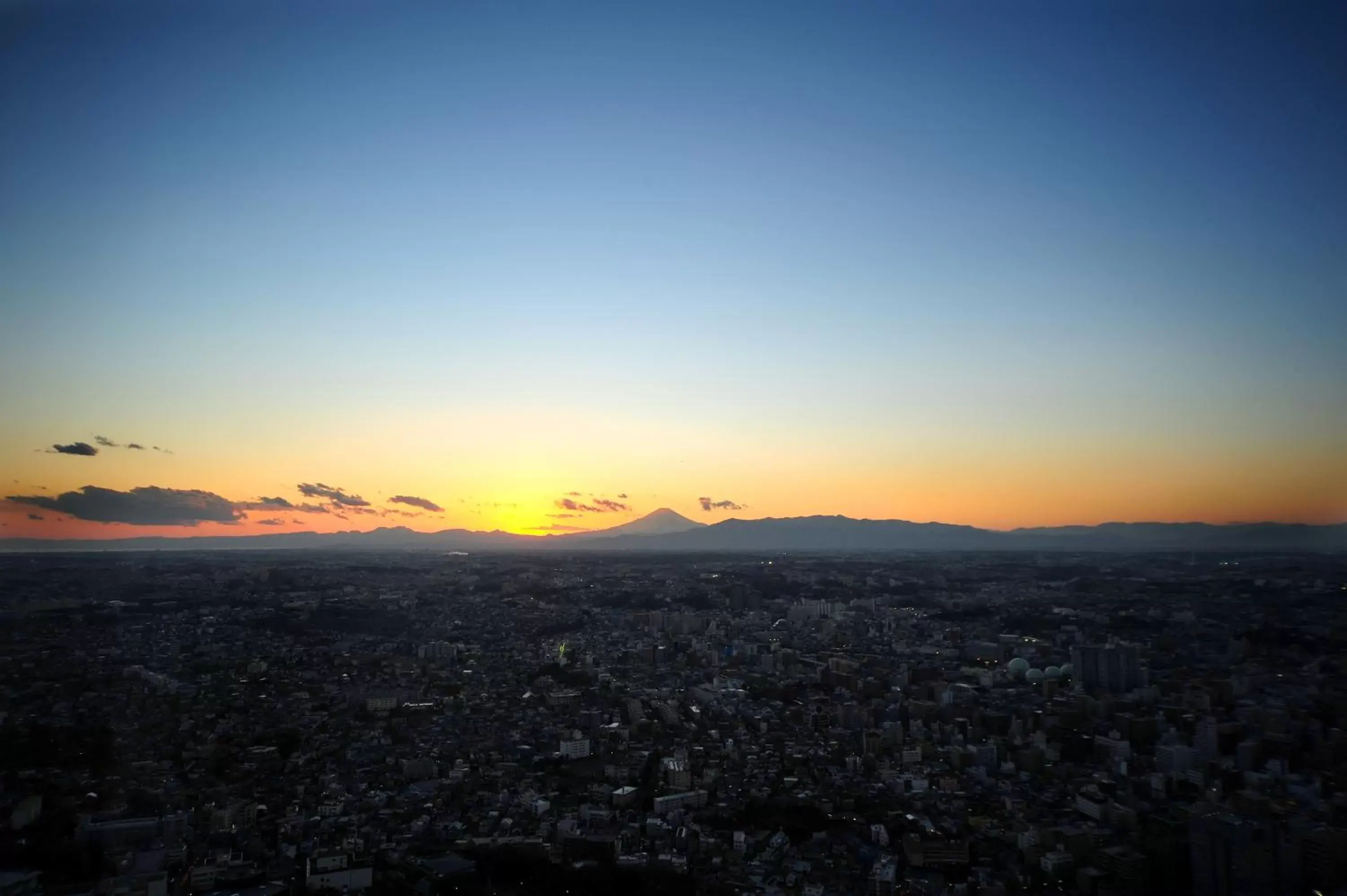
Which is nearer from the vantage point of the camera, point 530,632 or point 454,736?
point 454,736

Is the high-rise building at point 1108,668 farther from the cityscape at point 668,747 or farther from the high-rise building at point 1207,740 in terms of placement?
the high-rise building at point 1207,740

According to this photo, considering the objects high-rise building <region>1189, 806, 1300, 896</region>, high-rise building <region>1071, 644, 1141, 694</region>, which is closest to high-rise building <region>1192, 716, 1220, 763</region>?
high-rise building <region>1189, 806, 1300, 896</region>

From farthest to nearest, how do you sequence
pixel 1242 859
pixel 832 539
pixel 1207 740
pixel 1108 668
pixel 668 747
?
pixel 832 539, pixel 1108 668, pixel 668 747, pixel 1207 740, pixel 1242 859

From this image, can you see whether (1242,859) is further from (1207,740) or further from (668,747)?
(668,747)

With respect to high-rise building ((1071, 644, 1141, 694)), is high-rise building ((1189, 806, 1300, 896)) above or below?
below

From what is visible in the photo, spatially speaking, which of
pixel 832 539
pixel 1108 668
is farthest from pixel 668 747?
pixel 832 539

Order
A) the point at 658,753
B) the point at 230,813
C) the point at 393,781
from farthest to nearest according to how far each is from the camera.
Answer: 1. the point at 658,753
2. the point at 393,781
3. the point at 230,813

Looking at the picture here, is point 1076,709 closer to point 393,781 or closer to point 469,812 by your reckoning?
point 469,812

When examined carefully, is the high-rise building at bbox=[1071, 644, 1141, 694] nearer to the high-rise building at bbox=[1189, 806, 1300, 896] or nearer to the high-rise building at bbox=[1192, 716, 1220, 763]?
the high-rise building at bbox=[1192, 716, 1220, 763]

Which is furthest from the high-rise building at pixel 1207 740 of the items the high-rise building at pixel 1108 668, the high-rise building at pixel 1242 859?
the high-rise building at pixel 1108 668

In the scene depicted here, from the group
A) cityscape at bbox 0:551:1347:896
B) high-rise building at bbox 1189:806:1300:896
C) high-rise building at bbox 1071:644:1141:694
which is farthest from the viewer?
high-rise building at bbox 1071:644:1141:694

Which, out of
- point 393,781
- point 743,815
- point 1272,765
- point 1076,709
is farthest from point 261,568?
point 1272,765
